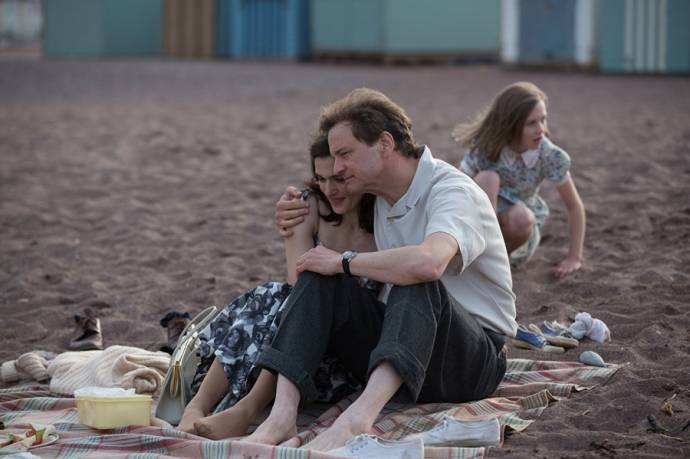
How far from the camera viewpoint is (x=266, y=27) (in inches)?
993

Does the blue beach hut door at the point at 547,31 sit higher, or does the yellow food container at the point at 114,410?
the blue beach hut door at the point at 547,31

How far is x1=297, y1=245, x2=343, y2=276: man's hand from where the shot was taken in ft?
11.3

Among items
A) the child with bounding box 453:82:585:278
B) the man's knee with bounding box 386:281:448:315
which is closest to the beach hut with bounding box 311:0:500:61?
the child with bounding box 453:82:585:278

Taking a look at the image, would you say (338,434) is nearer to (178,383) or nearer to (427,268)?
(427,268)

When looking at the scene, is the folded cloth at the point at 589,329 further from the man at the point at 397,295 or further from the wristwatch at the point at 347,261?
the wristwatch at the point at 347,261

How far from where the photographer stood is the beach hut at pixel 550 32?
60.5ft

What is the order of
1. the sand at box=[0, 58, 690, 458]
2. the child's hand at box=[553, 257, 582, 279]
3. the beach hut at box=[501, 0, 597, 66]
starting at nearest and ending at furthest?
the sand at box=[0, 58, 690, 458], the child's hand at box=[553, 257, 582, 279], the beach hut at box=[501, 0, 597, 66]

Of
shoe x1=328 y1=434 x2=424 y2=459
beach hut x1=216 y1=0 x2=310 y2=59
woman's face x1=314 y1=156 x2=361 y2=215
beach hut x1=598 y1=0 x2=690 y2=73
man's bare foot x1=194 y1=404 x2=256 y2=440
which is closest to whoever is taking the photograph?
shoe x1=328 y1=434 x2=424 y2=459

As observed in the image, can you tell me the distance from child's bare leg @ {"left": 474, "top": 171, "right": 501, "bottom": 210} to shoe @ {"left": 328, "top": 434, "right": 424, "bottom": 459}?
2.32 m

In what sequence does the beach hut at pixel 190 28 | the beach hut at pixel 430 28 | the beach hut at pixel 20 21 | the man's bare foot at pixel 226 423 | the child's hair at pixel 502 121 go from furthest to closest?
the beach hut at pixel 20 21
the beach hut at pixel 190 28
the beach hut at pixel 430 28
the child's hair at pixel 502 121
the man's bare foot at pixel 226 423

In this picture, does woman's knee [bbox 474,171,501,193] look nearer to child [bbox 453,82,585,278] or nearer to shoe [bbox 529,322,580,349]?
child [bbox 453,82,585,278]

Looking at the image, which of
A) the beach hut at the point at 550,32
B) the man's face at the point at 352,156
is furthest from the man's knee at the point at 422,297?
the beach hut at the point at 550,32

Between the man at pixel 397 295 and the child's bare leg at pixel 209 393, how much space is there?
1.05ft

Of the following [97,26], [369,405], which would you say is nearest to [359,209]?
[369,405]
